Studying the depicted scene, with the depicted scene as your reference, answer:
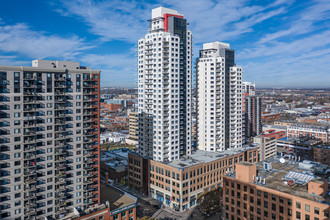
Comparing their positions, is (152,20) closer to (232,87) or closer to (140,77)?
(140,77)

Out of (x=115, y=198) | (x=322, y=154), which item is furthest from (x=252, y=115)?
(x=115, y=198)

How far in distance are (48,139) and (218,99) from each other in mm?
79358

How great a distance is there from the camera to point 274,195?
225 feet

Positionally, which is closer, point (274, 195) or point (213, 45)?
point (274, 195)

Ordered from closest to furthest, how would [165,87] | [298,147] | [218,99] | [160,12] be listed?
[165,87]
[160,12]
[218,99]
[298,147]

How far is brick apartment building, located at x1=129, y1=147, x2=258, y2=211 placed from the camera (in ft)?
314

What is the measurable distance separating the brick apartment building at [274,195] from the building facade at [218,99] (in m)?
38.1

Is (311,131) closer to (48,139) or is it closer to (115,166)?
(115,166)

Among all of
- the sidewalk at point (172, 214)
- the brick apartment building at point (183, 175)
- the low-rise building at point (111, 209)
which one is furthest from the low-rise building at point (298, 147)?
the low-rise building at point (111, 209)

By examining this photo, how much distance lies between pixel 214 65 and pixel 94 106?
217 feet

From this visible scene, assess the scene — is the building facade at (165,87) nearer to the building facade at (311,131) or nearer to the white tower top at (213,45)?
the white tower top at (213,45)

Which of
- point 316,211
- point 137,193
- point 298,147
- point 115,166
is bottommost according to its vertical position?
point 137,193

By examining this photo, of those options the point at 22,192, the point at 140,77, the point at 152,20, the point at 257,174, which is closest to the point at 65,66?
the point at 22,192

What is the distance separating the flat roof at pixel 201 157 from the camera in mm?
101688
